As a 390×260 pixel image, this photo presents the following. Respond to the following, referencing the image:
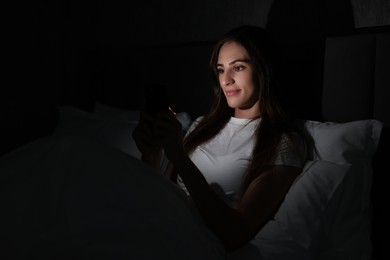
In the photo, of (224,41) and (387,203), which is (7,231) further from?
(387,203)

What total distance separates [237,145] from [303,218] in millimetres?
401

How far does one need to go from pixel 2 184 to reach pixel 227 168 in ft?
2.34

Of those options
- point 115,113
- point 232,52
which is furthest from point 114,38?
point 232,52

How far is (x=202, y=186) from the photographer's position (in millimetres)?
1402

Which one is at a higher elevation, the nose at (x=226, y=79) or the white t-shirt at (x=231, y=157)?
the nose at (x=226, y=79)

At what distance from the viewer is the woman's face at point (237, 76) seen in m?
1.72

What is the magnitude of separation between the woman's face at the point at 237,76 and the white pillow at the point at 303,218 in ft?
1.19

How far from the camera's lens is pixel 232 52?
1736mm

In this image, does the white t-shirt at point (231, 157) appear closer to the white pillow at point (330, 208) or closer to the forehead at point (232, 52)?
the white pillow at point (330, 208)

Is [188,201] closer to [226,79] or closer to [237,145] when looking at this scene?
[237,145]

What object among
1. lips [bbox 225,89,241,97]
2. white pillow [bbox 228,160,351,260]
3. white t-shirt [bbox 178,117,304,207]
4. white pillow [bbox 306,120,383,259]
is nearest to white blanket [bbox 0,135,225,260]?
white pillow [bbox 228,160,351,260]

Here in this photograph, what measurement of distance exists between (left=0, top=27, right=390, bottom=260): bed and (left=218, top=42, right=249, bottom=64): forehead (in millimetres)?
314

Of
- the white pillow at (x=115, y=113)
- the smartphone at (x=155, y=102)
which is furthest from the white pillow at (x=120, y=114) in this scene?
the smartphone at (x=155, y=102)

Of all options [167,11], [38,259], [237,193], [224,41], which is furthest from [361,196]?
[167,11]
